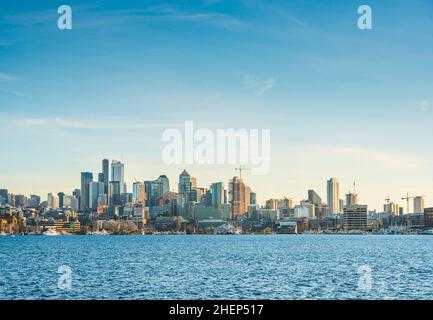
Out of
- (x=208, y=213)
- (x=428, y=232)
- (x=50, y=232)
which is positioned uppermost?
(x=208, y=213)

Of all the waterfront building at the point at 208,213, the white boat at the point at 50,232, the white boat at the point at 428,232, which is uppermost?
the waterfront building at the point at 208,213

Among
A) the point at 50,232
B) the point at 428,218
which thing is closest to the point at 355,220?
the point at 428,218

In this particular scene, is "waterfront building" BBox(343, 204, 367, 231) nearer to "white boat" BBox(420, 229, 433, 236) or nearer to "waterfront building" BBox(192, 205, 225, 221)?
"white boat" BBox(420, 229, 433, 236)

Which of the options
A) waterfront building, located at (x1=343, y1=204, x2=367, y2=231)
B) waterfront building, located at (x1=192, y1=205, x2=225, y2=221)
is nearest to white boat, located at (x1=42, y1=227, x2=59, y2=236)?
waterfront building, located at (x1=192, y1=205, x2=225, y2=221)

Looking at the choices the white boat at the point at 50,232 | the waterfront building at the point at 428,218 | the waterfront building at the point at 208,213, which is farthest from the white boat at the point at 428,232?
the white boat at the point at 50,232

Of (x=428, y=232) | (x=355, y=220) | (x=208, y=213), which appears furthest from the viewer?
(x=428, y=232)

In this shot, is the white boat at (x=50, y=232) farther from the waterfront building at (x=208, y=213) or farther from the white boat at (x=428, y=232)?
the white boat at (x=428, y=232)

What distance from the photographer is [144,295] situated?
26.7 metres

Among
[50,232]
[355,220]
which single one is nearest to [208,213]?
[355,220]

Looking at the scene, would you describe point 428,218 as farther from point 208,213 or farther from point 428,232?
point 208,213

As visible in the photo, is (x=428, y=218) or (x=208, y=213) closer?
(x=208, y=213)

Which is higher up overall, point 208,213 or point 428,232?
point 208,213

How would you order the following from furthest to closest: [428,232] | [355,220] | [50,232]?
[428,232], [50,232], [355,220]
